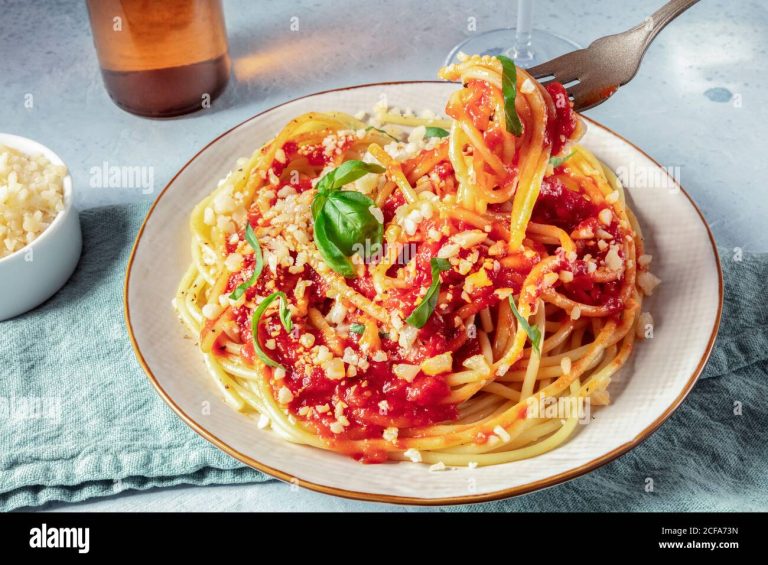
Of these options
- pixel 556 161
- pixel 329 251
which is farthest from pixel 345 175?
pixel 556 161

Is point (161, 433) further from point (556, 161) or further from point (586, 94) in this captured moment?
point (586, 94)

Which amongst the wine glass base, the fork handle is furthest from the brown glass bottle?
the fork handle

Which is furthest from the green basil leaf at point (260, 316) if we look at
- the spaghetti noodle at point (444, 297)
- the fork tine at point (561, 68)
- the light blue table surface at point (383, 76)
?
the light blue table surface at point (383, 76)

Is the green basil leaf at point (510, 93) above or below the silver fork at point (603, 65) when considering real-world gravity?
above

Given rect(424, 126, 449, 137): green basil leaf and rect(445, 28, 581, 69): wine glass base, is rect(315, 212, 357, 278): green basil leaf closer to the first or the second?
rect(424, 126, 449, 137): green basil leaf

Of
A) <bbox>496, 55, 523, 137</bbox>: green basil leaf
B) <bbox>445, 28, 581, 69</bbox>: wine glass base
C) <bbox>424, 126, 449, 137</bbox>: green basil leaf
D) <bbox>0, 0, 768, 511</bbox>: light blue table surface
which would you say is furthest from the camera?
<bbox>445, 28, 581, 69</bbox>: wine glass base

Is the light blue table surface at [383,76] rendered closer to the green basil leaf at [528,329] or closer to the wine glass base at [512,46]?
the wine glass base at [512,46]

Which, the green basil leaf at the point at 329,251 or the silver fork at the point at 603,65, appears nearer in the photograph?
the green basil leaf at the point at 329,251
